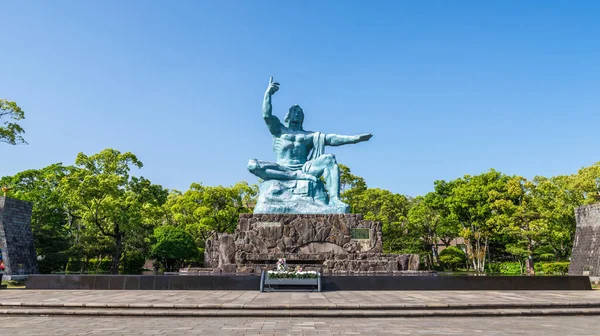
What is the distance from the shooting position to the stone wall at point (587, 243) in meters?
17.8

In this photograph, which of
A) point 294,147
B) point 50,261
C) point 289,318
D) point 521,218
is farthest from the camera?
point 521,218

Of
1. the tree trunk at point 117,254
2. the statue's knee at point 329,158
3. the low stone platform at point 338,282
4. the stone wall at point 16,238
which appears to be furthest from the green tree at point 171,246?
the low stone platform at point 338,282

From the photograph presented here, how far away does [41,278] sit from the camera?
39.6 ft

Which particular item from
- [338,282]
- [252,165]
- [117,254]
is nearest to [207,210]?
[117,254]

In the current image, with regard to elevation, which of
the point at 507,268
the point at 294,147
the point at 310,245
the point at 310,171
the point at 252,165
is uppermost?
the point at 294,147

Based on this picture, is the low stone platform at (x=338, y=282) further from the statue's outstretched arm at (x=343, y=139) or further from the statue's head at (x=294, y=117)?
the statue's head at (x=294, y=117)

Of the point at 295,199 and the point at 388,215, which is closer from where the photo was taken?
the point at 295,199

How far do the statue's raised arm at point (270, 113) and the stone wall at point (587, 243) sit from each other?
13426 millimetres

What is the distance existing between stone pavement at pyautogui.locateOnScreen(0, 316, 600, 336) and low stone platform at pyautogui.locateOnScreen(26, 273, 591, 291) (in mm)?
3604

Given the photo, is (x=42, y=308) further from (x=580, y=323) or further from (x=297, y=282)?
(x=580, y=323)

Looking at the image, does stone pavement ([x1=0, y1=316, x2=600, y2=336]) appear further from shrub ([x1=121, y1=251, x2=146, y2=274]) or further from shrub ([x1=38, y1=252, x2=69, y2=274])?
shrub ([x1=121, y1=251, x2=146, y2=274])

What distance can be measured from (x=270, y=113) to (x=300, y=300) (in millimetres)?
10552

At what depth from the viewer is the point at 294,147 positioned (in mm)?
18828

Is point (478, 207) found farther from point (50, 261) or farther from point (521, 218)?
point (50, 261)
